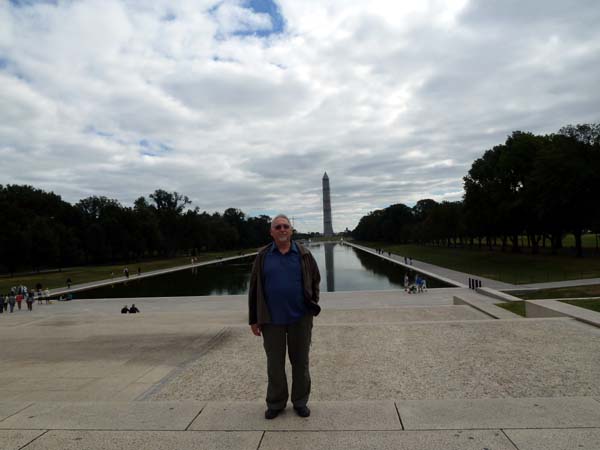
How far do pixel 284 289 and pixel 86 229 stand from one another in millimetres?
70590

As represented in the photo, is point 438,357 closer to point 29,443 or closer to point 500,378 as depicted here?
point 500,378

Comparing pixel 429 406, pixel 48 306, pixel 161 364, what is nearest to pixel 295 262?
pixel 429 406

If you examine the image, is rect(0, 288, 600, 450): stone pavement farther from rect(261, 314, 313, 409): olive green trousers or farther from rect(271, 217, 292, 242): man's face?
rect(271, 217, 292, 242): man's face

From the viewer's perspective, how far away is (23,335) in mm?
10820

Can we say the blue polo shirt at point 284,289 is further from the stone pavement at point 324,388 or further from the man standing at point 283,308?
the stone pavement at point 324,388

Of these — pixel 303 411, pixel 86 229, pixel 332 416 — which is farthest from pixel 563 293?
pixel 86 229

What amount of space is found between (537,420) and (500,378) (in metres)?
1.92

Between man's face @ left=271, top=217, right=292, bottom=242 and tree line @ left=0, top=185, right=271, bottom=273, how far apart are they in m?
54.1

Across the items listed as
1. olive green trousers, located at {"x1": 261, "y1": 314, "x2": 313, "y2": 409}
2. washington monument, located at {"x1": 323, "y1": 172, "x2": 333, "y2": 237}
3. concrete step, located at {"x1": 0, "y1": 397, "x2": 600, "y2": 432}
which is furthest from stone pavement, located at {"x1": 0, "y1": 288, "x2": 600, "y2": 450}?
washington monument, located at {"x1": 323, "y1": 172, "x2": 333, "y2": 237}

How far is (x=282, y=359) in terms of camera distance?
157 inches

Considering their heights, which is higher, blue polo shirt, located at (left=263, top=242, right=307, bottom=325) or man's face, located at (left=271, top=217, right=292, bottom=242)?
man's face, located at (left=271, top=217, right=292, bottom=242)

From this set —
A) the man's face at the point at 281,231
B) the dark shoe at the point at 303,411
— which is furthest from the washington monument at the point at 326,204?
the dark shoe at the point at 303,411

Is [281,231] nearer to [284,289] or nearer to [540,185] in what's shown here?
[284,289]

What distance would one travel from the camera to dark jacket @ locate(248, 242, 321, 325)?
3.88m
